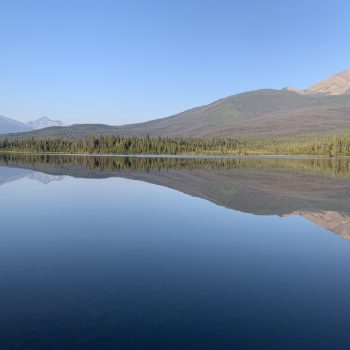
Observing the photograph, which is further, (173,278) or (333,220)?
(333,220)

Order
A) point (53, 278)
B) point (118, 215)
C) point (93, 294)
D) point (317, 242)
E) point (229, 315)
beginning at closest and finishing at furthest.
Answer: point (229, 315) → point (93, 294) → point (53, 278) → point (317, 242) → point (118, 215)

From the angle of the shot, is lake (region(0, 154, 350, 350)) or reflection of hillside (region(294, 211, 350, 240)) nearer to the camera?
lake (region(0, 154, 350, 350))

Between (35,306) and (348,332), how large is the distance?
32.6 ft

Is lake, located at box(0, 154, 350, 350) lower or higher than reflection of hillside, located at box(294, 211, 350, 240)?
higher

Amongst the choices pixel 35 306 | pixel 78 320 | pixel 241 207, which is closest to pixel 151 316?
pixel 78 320

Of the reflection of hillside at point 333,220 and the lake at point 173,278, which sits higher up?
the lake at point 173,278

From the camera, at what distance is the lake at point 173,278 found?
11250 mm

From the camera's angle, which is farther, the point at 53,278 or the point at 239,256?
the point at 239,256

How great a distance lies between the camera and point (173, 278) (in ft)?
53.3

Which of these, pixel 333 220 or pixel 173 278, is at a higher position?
pixel 173 278

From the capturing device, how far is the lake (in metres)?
11.2

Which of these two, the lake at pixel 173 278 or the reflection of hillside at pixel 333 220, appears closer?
the lake at pixel 173 278

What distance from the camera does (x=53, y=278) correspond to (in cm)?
1592

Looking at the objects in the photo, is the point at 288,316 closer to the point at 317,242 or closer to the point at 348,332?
the point at 348,332
